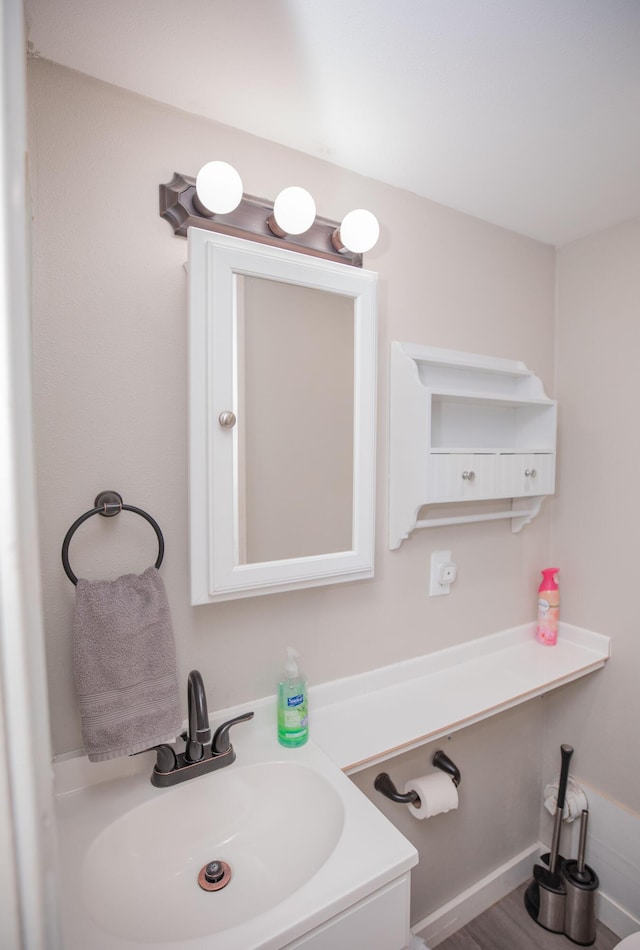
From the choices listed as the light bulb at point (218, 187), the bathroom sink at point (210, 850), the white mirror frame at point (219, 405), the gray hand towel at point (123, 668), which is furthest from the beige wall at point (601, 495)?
the gray hand towel at point (123, 668)

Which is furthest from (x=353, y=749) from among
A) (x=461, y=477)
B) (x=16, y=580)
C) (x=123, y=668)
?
(x=16, y=580)

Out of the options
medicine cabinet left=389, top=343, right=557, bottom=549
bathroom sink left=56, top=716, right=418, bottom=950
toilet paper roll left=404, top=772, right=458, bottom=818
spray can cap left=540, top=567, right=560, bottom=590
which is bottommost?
toilet paper roll left=404, top=772, right=458, bottom=818

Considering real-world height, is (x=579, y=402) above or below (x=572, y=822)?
above

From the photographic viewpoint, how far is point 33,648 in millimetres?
374

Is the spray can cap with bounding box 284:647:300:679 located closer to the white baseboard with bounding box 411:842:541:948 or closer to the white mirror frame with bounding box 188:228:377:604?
the white mirror frame with bounding box 188:228:377:604

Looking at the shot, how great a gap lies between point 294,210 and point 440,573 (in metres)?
1.10

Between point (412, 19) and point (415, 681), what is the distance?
1560 mm

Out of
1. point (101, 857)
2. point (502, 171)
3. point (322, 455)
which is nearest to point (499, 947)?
point (101, 857)

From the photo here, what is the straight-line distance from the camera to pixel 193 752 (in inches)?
38.5

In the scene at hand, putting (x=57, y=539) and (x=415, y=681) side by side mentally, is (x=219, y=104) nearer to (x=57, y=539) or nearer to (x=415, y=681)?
(x=57, y=539)

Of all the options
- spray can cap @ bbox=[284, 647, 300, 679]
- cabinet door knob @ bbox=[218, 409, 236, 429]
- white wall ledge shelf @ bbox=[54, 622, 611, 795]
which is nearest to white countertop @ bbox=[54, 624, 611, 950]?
white wall ledge shelf @ bbox=[54, 622, 611, 795]

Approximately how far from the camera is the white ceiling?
80 centimetres

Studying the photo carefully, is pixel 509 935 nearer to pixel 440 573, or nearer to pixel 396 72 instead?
pixel 440 573

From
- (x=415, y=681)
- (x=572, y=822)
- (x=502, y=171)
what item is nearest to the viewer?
(x=502, y=171)
